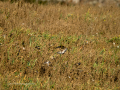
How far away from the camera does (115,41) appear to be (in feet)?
17.4

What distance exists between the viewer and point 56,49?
14.7ft

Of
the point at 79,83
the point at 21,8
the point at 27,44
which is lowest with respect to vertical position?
the point at 79,83

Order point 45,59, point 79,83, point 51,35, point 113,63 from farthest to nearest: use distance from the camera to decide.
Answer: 1. point 51,35
2. point 113,63
3. point 45,59
4. point 79,83

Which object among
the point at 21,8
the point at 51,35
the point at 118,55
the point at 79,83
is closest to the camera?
the point at 79,83

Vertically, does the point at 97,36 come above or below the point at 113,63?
above

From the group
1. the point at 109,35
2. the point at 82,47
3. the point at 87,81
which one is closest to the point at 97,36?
the point at 109,35

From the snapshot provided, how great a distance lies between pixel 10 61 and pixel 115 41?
12.8ft

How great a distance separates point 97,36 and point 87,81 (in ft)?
8.10

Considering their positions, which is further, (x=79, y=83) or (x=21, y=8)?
(x=21, y=8)

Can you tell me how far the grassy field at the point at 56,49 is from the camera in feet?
11.2

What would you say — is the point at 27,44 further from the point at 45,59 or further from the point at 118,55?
the point at 118,55

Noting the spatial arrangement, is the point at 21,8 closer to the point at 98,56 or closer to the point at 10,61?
the point at 10,61

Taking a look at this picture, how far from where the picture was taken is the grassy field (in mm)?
3420

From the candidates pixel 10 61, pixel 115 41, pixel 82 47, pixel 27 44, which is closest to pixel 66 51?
pixel 82 47
